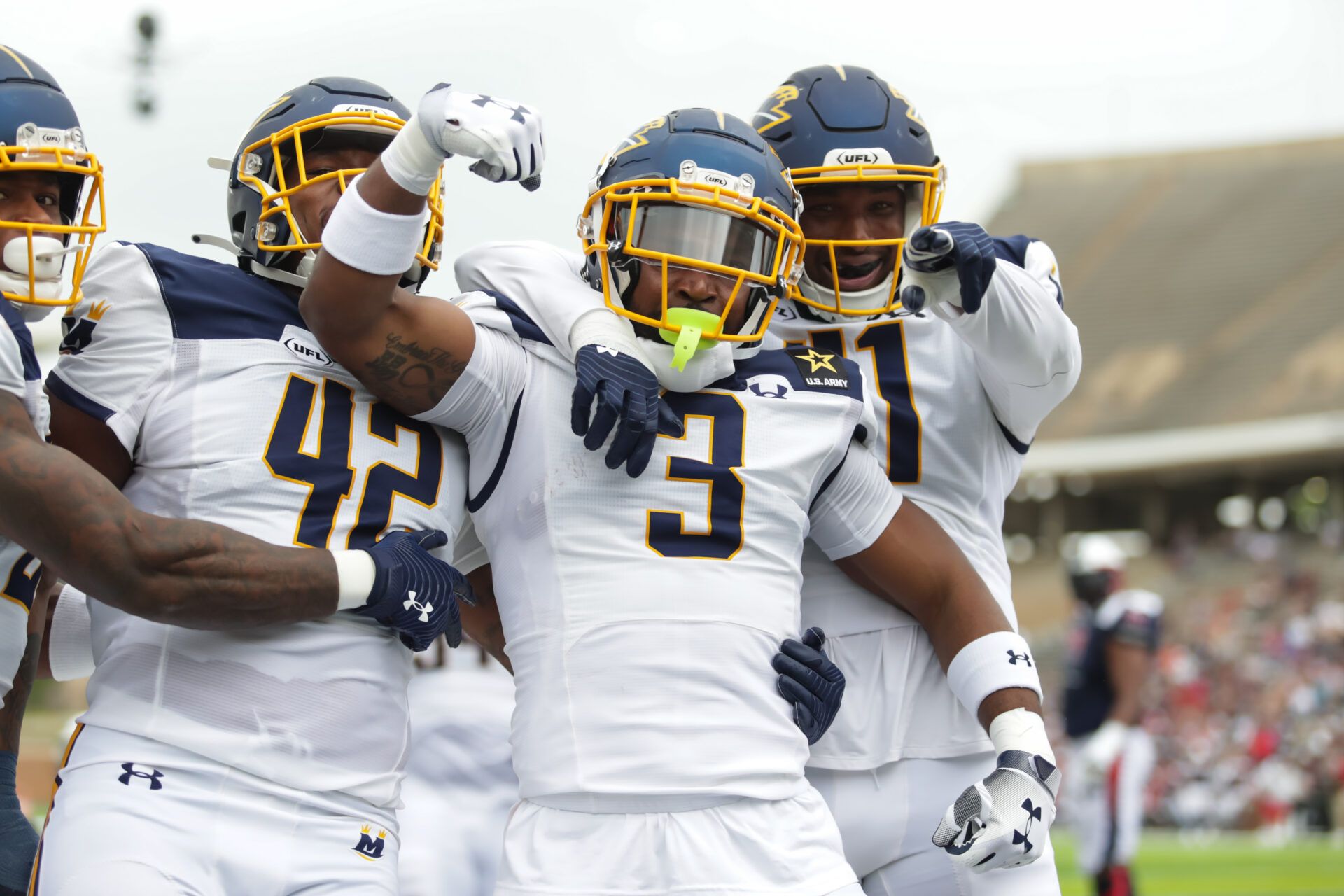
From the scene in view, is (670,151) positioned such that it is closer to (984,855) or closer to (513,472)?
→ (513,472)

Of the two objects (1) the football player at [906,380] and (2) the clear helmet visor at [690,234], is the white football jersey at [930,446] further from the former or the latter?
(2) the clear helmet visor at [690,234]

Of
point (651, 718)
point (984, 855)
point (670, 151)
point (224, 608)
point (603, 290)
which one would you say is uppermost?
point (670, 151)

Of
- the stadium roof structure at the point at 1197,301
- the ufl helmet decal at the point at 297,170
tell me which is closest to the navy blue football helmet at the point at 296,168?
the ufl helmet decal at the point at 297,170

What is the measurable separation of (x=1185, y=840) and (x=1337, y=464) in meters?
13.6

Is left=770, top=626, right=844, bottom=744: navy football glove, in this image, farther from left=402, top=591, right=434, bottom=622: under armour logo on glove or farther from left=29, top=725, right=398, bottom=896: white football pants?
left=29, top=725, right=398, bottom=896: white football pants

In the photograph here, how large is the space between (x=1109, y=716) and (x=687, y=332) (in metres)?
6.48

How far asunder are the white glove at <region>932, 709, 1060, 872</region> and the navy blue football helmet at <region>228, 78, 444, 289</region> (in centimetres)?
148

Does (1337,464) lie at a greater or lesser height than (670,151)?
lesser

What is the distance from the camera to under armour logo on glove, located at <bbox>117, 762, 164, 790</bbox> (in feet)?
8.33

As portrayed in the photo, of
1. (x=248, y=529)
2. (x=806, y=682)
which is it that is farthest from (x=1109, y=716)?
(x=248, y=529)

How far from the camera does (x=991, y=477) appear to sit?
3506mm

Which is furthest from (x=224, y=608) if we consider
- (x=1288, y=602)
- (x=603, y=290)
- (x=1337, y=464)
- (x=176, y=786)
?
(x=1337, y=464)

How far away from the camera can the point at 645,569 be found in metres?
2.78

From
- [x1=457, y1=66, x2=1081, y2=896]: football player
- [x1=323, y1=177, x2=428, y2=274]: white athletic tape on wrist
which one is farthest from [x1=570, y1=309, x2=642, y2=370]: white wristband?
[x1=323, y1=177, x2=428, y2=274]: white athletic tape on wrist
